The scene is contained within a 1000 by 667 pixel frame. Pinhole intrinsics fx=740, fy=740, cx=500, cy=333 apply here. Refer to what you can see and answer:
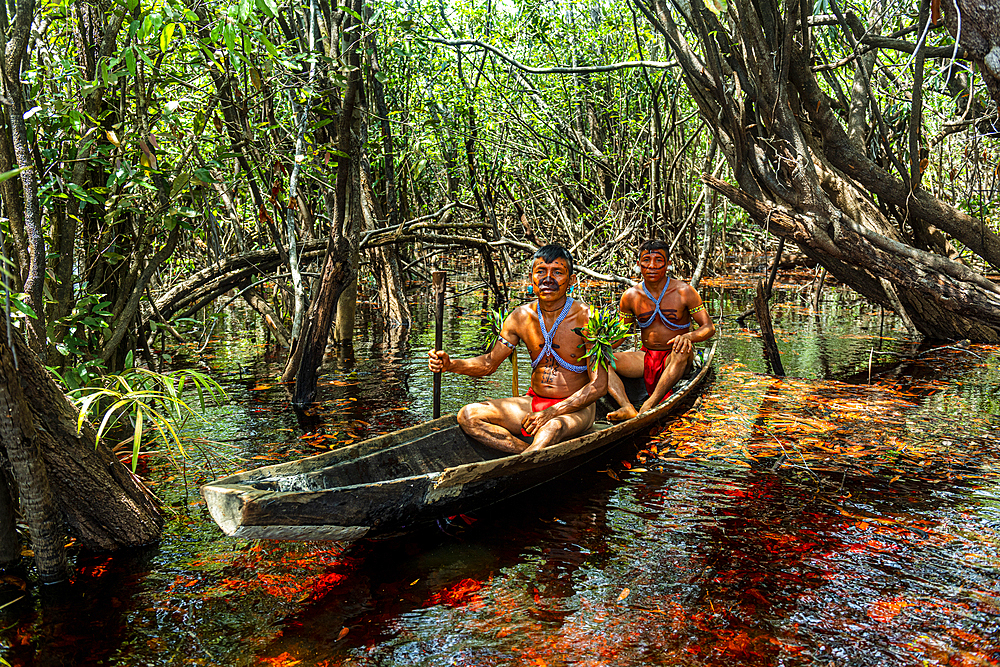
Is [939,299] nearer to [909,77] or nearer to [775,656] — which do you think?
[909,77]

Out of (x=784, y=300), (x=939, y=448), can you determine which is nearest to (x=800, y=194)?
(x=939, y=448)

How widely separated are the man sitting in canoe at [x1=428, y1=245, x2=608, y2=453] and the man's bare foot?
84 cm

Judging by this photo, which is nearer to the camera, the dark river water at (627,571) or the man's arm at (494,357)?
the dark river water at (627,571)

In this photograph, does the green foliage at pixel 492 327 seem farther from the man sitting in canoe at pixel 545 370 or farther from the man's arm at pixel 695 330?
the man's arm at pixel 695 330

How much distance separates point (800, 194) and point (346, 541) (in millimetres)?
5733

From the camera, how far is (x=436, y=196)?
64.7 feet

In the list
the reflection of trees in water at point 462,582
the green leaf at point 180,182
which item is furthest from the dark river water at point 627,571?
the green leaf at point 180,182

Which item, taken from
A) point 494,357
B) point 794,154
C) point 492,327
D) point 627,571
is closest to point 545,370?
point 494,357

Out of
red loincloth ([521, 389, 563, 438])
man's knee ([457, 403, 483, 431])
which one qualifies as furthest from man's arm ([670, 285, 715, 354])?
man's knee ([457, 403, 483, 431])

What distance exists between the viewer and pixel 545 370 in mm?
5129

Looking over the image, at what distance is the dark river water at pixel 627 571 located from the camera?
3.18 meters

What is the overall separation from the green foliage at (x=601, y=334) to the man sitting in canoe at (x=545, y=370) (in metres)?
0.06

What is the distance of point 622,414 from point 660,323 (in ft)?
4.33

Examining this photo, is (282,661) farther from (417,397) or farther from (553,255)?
(417,397)
